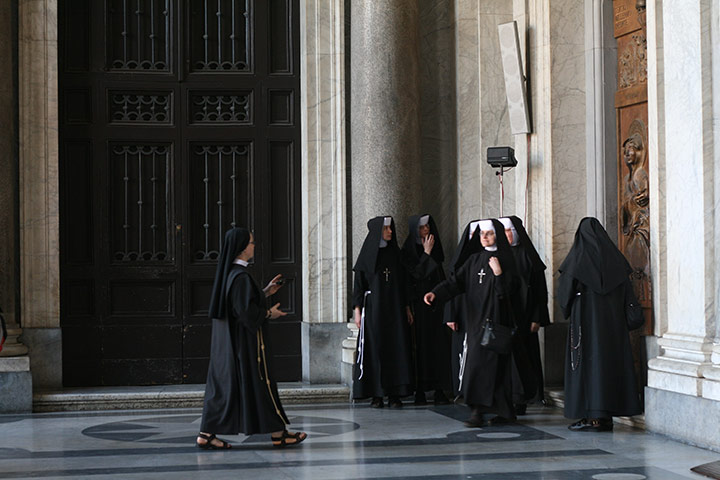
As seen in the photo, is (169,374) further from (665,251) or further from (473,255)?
(665,251)

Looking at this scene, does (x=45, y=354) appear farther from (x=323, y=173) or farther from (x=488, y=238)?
(x=488, y=238)

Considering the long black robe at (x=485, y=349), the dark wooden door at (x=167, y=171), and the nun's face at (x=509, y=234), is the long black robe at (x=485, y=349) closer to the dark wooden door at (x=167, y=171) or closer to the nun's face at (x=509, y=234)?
the nun's face at (x=509, y=234)

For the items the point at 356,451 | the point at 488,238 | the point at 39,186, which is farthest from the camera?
the point at 39,186

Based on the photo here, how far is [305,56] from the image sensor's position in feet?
37.2

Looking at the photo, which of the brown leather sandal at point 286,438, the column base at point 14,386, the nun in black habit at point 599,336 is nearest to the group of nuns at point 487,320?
the nun in black habit at point 599,336

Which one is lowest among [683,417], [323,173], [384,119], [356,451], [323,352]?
[356,451]

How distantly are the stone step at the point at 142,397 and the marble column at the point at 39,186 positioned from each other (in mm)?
521

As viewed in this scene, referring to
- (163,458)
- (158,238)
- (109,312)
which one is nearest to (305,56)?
(158,238)

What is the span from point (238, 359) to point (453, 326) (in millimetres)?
2141

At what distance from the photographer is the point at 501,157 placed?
32.7 ft

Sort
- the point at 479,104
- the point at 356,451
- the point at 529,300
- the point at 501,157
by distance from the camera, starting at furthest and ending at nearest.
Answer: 1. the point at 479,104
2. the point at 501,157
3. the point at 529,300
4. the point at 356,451

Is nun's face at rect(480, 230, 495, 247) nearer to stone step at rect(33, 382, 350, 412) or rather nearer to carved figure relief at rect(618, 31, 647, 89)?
carved figure relief at rect(618, 31, 647, 89)

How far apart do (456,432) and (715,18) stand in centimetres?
359

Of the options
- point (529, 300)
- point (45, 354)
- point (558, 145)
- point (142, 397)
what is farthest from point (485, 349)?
point (45, 354)
